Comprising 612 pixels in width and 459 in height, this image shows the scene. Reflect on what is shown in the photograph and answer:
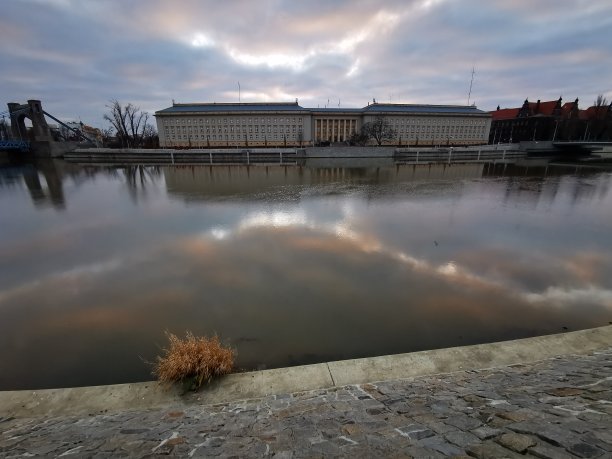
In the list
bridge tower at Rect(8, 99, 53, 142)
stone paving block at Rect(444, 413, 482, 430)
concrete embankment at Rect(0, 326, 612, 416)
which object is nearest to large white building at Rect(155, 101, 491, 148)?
bridge tower at Rect(8, 99, 53, 142)

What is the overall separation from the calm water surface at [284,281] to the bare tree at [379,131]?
209 feet

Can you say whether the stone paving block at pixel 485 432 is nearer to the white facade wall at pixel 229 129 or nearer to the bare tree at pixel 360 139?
the bare tree at pixel 360 139

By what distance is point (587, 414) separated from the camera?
8.91ft

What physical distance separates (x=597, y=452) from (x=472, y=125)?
109 meters

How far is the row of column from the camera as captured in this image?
90.4 m

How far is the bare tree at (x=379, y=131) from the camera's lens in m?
75.6

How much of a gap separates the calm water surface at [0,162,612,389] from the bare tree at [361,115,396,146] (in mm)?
63665

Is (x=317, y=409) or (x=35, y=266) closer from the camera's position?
(x=317, y=409)

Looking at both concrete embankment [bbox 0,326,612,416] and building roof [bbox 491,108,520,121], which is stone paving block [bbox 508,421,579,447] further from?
building roof [bbox 491,108,520,121]

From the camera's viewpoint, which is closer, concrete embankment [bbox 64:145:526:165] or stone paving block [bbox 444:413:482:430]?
stone paving block [bbox 444:413:482:430]

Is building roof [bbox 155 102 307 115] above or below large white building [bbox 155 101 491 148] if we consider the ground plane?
above

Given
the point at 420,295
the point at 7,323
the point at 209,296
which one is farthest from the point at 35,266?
the point at 420,295

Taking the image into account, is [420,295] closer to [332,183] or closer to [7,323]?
[7,323]

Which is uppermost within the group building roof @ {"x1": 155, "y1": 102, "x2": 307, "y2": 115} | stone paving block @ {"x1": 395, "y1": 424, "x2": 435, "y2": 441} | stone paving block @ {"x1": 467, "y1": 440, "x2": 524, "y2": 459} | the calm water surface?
building roof @ {"x1": 155, "y1": 102, "x2": 307, "y2": 115}
